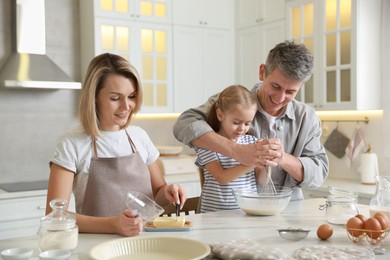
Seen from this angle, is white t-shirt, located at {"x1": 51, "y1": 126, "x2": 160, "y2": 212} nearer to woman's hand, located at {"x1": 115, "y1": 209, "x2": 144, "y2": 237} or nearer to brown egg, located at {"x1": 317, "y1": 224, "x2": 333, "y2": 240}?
woman's hand, located at {"x1": 115, "y1": 209, "x2": 144, "y2": 237}

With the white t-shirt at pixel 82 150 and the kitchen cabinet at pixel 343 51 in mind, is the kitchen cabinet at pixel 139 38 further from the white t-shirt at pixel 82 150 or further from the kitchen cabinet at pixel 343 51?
the white t-shirt at pixel 82 150

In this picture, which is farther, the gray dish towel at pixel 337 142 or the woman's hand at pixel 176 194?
the gray dish towel at pixel 337 142

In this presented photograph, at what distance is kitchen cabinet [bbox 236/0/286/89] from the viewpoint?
4.21 m

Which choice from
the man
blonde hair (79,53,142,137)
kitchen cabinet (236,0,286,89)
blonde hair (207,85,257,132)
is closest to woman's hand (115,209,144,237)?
blonde hair (79,53,142,137)

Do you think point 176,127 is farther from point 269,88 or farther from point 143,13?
point 143,13

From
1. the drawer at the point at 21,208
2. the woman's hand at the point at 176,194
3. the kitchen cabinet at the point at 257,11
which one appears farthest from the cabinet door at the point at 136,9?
the woman's hand at the point at 176,194

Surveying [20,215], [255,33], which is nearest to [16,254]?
[20,215]

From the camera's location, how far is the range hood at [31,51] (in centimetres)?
368

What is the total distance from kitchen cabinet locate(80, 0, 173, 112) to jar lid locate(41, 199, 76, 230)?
2.79m

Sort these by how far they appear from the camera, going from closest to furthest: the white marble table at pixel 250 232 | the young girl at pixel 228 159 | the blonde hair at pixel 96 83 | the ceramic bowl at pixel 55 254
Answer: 1. the ceramic bowl at pixel 55 254
2. the white marble table at pixel 250 232
3. the blonde hair at pixel 96 83
4. the young girl at pixel 228 159

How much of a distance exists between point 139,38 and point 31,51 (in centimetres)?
93

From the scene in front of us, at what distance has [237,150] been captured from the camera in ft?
6.27

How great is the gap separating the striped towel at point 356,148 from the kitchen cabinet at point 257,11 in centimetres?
122

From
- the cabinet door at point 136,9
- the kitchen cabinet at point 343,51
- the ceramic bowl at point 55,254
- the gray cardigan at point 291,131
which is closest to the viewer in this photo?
the ceramic bowl at point 55,254
